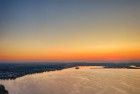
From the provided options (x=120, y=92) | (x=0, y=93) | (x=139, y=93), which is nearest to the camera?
(x=0, y=93)

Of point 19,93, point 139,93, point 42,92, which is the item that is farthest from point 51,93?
point 139,93

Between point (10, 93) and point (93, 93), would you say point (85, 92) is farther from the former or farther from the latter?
point (10, 93)

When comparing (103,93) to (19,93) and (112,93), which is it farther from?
(19,93)

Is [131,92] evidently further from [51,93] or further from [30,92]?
[30,92]

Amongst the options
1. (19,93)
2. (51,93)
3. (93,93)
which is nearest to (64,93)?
(51,93)

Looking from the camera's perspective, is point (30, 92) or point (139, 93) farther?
point (30, 92)

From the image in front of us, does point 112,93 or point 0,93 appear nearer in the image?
point 0,93

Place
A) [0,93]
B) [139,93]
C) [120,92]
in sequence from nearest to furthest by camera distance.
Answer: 1. [0,93]
2. [139,93]
3. [120,92]
